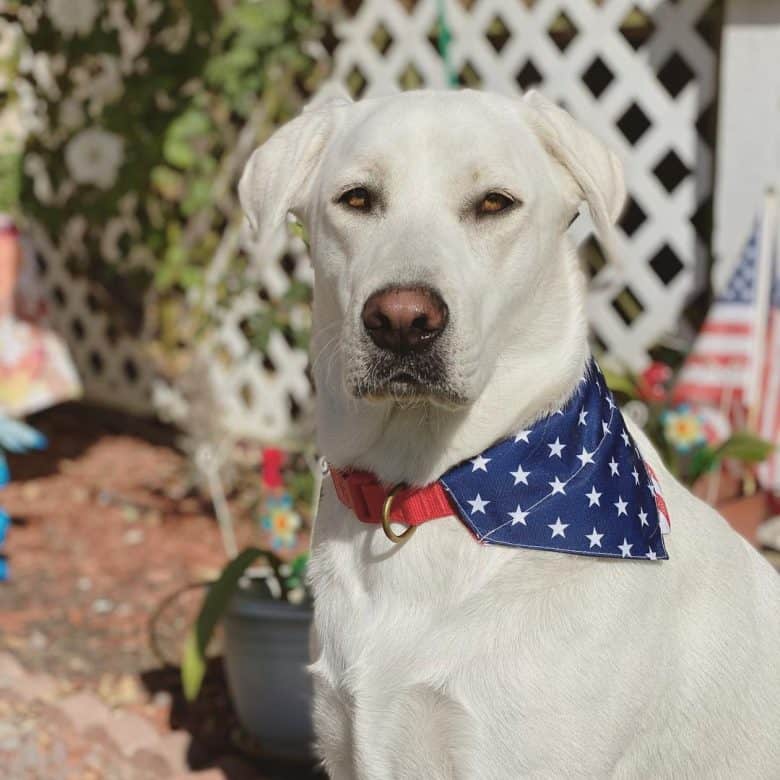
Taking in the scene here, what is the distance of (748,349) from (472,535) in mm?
2204

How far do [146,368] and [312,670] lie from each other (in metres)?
4.48

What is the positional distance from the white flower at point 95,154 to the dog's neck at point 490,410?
3.53 m

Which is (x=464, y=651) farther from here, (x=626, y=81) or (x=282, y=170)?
(x=626, y=81)

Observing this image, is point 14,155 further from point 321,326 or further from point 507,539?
point 507,539

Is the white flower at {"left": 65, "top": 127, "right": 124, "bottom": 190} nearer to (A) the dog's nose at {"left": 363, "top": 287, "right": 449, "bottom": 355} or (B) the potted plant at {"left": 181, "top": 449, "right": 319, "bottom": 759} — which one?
(B) the potted plant at {"left": 181, "top": 449, "right": 319, "bottom": 759}

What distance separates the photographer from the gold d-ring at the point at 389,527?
1.88 meters

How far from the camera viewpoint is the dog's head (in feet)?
5.91

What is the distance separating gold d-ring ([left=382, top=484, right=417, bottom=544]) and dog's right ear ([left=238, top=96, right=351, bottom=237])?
528 millimetres

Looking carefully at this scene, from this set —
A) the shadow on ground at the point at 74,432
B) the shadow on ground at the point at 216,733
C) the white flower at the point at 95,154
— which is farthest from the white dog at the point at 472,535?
the shadow on ground at the point at 74,432

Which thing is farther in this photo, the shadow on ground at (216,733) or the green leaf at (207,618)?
the shadow on ground at (216,733)

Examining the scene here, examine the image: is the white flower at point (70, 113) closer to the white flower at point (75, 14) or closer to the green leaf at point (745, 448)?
the white flower at point (75, 14)

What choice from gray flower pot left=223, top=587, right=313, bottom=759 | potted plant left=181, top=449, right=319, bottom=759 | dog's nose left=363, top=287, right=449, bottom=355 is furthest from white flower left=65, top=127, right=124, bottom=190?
dog's nose left=363, top=287, right=449, bottom=355

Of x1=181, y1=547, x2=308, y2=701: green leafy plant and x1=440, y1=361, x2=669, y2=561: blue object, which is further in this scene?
x1=181, y1=547, x2=308, y2=701: green leafy plant

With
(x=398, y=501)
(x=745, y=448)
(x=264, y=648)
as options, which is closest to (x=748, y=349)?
(x=745, y=448)
